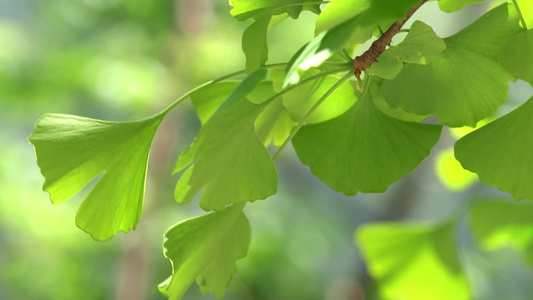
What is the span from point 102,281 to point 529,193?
6.91ft

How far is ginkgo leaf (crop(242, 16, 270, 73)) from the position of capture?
0.22 meters

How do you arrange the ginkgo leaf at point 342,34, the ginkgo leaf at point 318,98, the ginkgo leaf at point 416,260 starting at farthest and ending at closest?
the ginkgo leaf at point 416,260 → the ginkgo leaf at point 318,98 → the ginkgo leaf at point 342,34

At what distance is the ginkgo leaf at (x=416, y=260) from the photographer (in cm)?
56

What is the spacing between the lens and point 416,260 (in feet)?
Answer: 1.88

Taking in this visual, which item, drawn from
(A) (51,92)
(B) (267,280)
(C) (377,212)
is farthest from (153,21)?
(C) (377,212)

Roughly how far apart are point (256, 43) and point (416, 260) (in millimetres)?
390

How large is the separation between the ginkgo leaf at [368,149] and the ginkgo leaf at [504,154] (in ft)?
0.05

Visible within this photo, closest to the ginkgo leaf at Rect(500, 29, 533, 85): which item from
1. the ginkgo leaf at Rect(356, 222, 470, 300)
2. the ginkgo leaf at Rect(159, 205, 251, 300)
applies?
the ginkgo leaf at Rect(159, 205, 251, 300)

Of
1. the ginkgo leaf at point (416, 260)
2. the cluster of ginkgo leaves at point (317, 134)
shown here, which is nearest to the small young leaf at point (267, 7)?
the cluster of ginkgo leaves at point (317, 134)

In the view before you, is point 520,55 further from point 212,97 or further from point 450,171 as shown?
point 450,171

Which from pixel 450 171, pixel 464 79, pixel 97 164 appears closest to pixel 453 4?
pixel 464 79

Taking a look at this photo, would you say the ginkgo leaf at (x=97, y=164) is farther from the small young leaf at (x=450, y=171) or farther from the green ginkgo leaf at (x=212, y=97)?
the small young leaf at (x=450, y=171)

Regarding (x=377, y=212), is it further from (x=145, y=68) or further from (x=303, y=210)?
(x=145, y=68)

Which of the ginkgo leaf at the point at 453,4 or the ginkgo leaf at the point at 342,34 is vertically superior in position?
the ginkgo leaf at the point at 342,34
